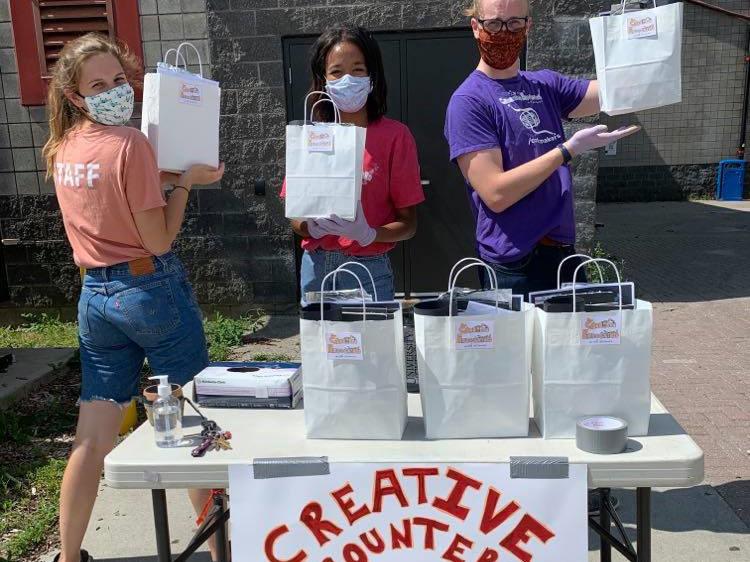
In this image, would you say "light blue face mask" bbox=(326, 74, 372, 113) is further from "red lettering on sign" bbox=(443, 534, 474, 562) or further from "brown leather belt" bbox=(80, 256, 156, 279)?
"red lettering on sign" bbox=(443, 534, 474, 562)

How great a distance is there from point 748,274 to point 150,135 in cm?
690

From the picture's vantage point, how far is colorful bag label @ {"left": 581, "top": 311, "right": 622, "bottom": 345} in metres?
1.62

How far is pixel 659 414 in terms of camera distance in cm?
186

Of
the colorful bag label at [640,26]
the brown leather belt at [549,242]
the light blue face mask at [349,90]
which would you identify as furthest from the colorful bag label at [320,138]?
the colorful bag label at [640,26]

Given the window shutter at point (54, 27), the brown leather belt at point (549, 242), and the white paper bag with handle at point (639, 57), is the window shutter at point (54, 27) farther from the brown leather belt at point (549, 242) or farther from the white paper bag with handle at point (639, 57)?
the white paper bag with handle at point (639, 57)

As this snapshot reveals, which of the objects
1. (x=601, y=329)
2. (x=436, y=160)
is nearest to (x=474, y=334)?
(x=601, y=329)

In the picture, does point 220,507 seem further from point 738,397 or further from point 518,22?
point 738,397

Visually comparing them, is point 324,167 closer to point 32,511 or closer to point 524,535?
point 524,535

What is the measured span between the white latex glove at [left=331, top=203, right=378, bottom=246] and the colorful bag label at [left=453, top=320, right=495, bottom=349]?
2.66ft

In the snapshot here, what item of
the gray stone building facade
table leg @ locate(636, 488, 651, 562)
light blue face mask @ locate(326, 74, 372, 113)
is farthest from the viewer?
the gray stone building facade

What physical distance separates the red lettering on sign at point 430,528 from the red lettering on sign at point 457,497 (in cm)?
4

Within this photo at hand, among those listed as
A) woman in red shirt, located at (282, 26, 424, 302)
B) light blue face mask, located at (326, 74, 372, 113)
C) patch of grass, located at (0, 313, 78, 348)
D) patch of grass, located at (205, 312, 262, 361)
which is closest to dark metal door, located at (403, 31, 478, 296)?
patch of grass, located at (205, 312, 262, 361)

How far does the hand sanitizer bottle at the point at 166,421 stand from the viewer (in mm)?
1783

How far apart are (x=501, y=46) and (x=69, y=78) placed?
133 cm
